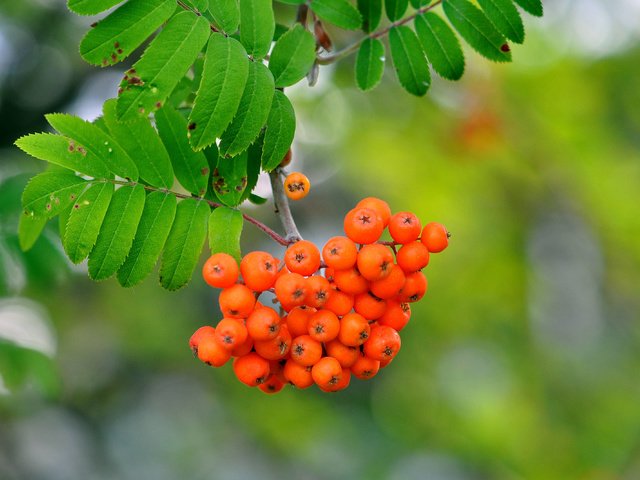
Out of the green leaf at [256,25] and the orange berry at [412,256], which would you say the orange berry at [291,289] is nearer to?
the orange berry at [412,256]

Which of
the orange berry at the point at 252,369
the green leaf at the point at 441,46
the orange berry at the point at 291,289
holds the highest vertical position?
the green leaf at the point at 441,46

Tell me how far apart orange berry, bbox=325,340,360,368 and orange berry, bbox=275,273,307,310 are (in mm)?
172

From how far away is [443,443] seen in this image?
692cm

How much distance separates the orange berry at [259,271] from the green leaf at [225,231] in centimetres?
13

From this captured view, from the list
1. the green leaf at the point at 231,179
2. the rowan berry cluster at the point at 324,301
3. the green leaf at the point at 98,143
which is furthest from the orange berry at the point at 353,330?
the green leaf at the point at 98,143

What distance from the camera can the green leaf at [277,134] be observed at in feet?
4.85

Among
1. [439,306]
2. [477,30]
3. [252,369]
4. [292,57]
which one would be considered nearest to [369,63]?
[477,30]

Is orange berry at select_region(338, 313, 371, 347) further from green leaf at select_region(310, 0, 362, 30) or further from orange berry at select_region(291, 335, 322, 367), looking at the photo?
green leaf at select_region(310, 0, 362, 30)

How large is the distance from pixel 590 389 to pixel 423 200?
107 inches

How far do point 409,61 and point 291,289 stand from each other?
92cm

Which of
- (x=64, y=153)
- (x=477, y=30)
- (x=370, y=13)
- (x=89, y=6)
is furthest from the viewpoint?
(x=370, y=13)

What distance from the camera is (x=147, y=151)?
1.67m

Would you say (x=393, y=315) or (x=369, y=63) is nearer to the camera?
(x=393, y=315)

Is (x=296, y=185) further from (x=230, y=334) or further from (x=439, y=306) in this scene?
(x=439, y=306)
